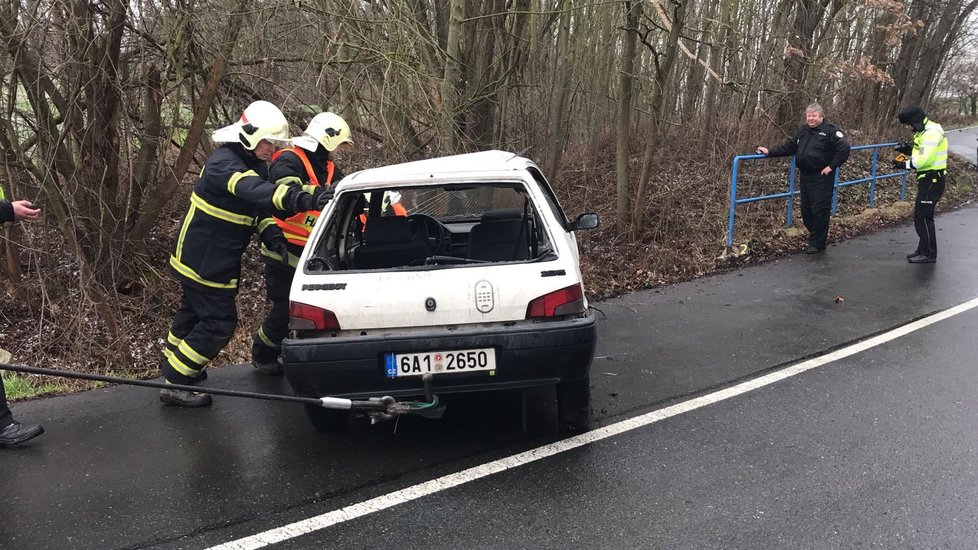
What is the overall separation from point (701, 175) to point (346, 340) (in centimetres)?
932

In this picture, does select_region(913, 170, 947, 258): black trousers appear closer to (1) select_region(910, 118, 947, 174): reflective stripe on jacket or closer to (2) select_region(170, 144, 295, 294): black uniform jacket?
(1) select_region(910, 118, 947, 174): reflective stripe on jacket

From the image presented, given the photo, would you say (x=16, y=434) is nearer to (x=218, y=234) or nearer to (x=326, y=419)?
(x=218, y=234)

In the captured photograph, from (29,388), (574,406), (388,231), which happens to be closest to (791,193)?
(574,406)

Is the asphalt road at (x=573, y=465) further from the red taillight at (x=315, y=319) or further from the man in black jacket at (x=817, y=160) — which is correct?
the man in black jacket at (x=817, y=160)

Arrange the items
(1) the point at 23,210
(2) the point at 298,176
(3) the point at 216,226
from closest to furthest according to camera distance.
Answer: (1) the point at 23,210 → (3) the point at 216,226 → (2) the point at 298,176

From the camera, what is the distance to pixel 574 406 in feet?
12.5

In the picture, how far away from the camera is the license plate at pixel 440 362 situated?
336cm

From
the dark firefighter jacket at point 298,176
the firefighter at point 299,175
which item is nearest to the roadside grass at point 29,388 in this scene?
the firefighter at point 299,175

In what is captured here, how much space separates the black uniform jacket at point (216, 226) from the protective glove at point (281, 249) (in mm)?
249

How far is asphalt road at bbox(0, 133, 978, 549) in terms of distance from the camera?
2.97m

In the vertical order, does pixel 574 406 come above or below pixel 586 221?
below

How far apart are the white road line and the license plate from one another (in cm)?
54

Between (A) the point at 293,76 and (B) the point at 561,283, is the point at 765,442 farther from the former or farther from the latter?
(A) the point at 293,76

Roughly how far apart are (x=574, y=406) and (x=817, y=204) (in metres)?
6.43
